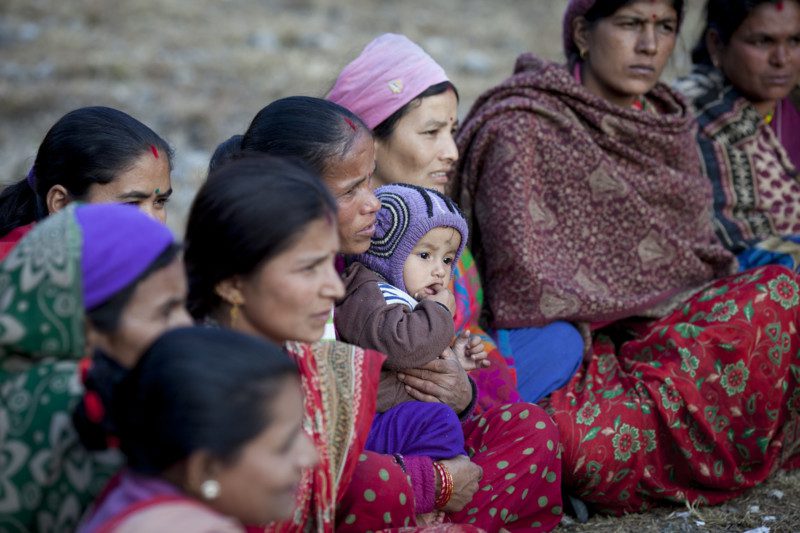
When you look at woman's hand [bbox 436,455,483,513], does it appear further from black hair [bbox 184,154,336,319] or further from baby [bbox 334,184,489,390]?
black hair [bbox 184,154,336,319]

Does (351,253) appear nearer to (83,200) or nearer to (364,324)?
(364,324)

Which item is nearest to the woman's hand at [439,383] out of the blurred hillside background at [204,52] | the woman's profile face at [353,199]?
the woman's profile face at [353,199]

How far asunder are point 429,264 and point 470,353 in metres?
0.44

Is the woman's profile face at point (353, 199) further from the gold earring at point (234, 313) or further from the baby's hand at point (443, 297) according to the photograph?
the gold earring at point (234, 313)

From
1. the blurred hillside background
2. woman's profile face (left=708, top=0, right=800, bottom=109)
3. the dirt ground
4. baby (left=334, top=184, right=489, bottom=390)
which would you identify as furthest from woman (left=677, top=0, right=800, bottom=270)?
the blurred hillside background

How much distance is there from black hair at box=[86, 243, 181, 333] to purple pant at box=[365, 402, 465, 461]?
1.21m

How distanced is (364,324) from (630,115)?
81.9 inches

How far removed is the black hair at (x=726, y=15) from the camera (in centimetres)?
534

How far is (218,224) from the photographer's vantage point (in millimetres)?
2807

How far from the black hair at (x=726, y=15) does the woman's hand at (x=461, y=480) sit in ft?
10.5

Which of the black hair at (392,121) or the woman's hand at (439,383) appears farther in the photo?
the black hair at (392,121)

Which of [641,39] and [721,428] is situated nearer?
[721,428]

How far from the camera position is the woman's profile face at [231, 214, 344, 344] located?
9.21 ft

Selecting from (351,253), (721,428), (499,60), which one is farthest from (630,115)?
(499,60)
